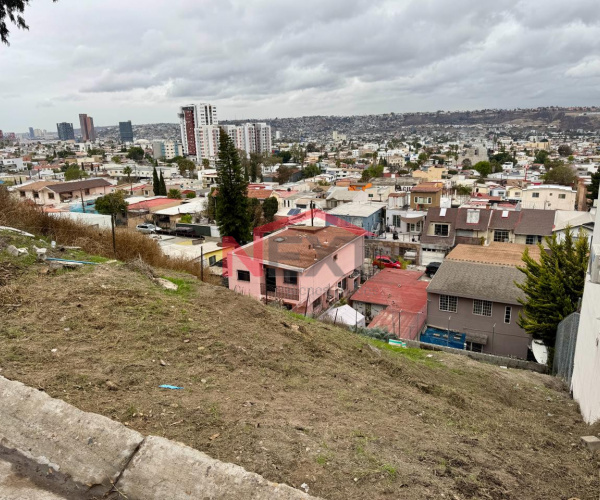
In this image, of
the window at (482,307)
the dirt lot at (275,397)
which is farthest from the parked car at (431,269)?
the dirt lot at (275,397)

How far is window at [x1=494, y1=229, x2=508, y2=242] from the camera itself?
88.2 feet

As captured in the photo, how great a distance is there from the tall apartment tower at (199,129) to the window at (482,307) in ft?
369

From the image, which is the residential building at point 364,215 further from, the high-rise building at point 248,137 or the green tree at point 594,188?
the high-rise building at point 248,137

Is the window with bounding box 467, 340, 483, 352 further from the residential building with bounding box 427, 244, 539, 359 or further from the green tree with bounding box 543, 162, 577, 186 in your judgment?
the green tree with bounding box 543, 162, 577, 186

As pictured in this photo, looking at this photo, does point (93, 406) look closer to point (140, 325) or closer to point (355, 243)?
point (140, 325)

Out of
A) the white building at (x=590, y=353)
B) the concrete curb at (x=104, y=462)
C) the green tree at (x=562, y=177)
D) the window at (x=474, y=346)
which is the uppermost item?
the concrete curb at (x=104, y=462)

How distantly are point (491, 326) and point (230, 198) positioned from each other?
15.8 m

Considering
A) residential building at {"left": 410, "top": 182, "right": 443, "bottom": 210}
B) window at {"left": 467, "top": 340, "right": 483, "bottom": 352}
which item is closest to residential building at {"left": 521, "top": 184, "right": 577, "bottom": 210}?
residential building at {"left": 410, "top": 182, "right": 443, "bottom": 210}

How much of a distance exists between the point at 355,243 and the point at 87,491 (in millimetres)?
18144

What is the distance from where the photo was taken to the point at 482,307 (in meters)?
15.1

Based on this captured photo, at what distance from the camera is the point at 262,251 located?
1700cm

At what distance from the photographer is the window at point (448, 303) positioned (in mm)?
15484

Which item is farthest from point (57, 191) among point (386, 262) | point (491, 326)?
point (491, 326)

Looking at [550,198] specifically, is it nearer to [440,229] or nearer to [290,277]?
[440,229]
